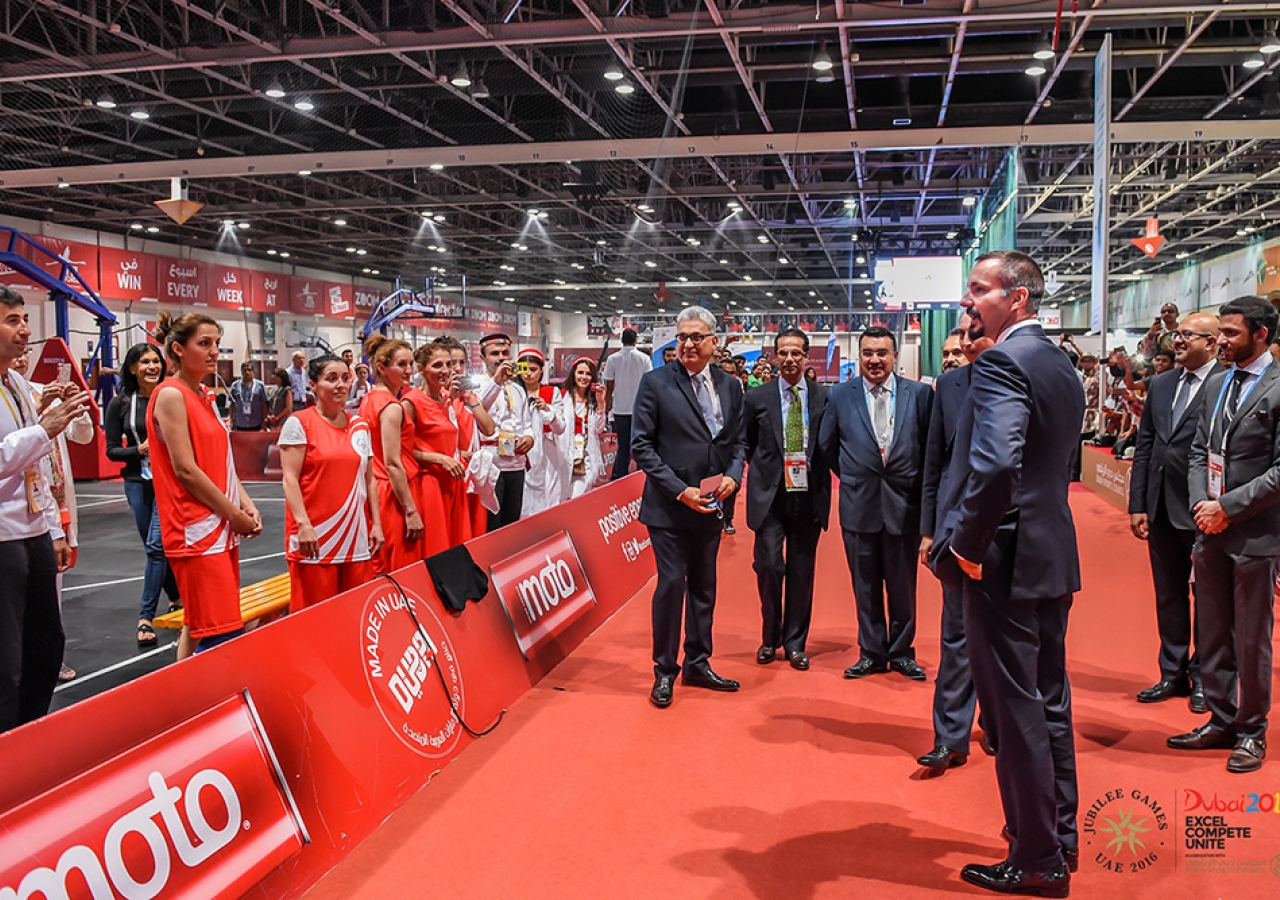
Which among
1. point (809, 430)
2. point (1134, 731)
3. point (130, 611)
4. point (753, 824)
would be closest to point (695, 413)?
point (809, 430)

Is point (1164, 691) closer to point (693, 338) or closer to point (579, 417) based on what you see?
point (693, 338)

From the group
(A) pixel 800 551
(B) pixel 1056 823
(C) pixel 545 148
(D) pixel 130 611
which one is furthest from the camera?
(C) pixel 545 148

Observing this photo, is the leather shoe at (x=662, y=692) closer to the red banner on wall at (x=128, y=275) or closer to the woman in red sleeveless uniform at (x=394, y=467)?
the woman in red sleeveless uniform at (x=394, y=467)

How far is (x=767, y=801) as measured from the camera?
10.2 feet

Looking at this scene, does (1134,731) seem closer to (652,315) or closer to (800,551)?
(800,551)

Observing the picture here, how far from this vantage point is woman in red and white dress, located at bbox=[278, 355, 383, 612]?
148 inches

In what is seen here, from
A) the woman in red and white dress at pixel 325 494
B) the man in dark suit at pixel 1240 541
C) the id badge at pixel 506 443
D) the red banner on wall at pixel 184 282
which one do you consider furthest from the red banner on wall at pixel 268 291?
the man in dark suit at pixel 1240 541

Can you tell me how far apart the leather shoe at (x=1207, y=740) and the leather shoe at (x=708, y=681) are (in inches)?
72.1

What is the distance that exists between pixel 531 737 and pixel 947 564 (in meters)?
1.91

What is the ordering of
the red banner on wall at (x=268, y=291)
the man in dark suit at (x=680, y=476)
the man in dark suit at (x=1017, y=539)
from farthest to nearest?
the red banner on wall at (x=268, y=291) → the man in dark suit at (x=680, y=476) → the man in dark suit at (x=1017, y=539)

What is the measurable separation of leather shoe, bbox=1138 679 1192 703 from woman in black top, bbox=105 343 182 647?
515cm

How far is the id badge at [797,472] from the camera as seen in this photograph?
4625 mm

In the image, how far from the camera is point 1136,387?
1094 centimetres

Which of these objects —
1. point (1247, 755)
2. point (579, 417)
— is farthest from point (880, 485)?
point (579, 417)
